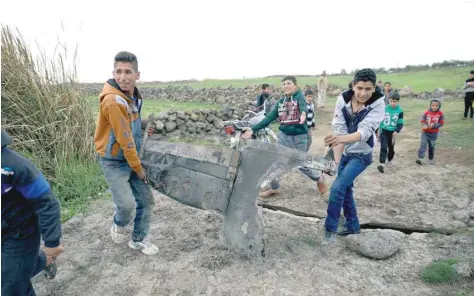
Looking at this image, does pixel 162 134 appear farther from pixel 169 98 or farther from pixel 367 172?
pixel 169 98

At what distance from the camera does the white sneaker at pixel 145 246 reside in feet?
11.3

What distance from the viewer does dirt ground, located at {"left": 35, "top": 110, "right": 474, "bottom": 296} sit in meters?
2.91

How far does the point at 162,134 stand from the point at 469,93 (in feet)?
33.4

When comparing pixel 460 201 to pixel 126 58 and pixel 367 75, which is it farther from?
pixel 126 58

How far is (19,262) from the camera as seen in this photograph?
2.04 meters

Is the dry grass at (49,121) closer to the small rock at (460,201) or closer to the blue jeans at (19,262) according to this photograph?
the blue jeans at (19,262)

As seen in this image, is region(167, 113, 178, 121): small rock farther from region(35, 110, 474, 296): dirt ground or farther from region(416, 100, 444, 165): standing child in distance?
region(416, 100, 444, 165): standing child in distance

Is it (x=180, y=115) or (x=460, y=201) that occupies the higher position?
(x=180, y=115)

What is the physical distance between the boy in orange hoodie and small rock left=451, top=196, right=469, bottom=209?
13.5 ft

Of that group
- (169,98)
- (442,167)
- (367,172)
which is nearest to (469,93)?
(442,167)

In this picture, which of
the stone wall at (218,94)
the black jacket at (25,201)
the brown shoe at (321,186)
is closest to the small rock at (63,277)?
the black jacket at (25,201)

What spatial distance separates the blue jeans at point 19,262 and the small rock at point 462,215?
14.8ft

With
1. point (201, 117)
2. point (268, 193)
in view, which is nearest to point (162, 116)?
point (201, 117)

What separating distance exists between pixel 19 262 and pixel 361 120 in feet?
9.76
